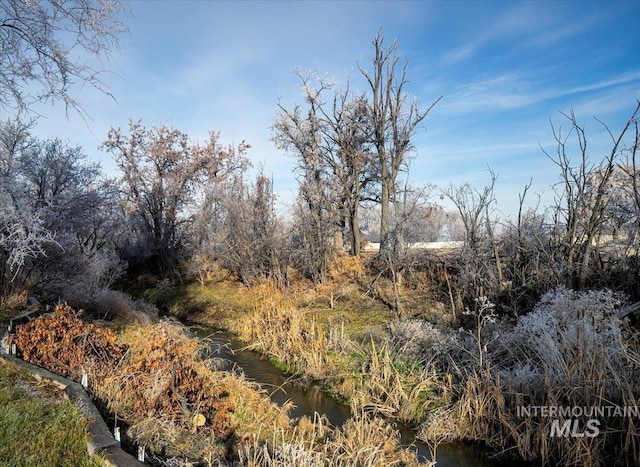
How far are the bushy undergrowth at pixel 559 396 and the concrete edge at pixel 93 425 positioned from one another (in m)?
4.24

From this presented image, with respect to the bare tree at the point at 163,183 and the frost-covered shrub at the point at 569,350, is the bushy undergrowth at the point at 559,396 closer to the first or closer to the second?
the frost-covered shrub at the point at 569,350

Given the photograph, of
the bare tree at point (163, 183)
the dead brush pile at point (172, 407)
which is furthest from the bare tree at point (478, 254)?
the bare tree at point (163, 183)

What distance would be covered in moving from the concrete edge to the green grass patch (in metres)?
0.08

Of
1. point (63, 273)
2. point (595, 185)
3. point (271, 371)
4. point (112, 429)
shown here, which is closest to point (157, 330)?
point (112, 429)

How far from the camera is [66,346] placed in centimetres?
598

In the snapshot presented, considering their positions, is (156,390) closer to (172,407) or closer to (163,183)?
(172,407)

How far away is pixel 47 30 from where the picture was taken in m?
6.05

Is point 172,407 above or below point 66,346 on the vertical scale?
below

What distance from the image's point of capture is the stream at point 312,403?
18.7 feet

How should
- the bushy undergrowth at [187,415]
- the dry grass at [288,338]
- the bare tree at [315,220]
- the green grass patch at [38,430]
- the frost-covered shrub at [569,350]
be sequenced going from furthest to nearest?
the bare tree at [315,220] → the dry grass at [288,338] → the frost-covered shrub at [569,350] → the bushy undergrowth at [187,415] → the green grass patch at [38,430]

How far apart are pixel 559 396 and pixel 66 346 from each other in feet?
22.2

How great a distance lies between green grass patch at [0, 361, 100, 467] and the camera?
3506 mm

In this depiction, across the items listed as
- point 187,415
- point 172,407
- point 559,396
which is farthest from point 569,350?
point 172,407

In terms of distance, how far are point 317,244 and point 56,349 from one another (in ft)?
35.8
